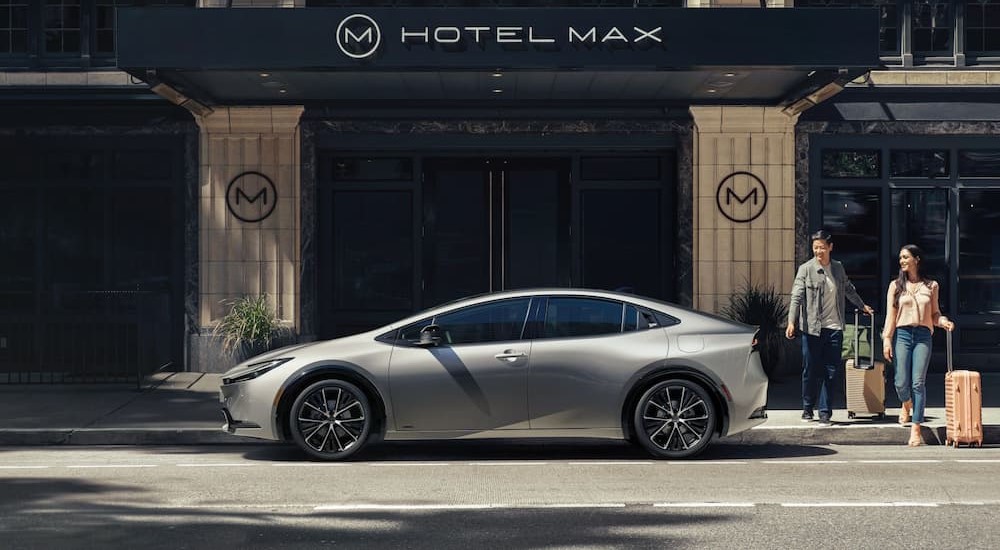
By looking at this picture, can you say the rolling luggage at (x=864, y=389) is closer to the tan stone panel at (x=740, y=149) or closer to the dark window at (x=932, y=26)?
the tan stone panel at (x=740, y=149)

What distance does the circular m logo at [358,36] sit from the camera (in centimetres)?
1437

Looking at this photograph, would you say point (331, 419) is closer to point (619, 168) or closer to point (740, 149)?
point (619, 168)

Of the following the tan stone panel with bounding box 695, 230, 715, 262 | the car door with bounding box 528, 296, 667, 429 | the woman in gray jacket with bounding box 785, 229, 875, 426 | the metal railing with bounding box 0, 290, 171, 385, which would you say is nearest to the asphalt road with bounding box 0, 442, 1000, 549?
the car door with bounding box 528, 296, 667, 429

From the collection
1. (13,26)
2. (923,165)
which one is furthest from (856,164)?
→ (13,26)

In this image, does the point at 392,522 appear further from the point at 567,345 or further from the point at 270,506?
the point at 567,345

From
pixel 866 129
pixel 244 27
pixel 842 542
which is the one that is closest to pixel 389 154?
pixel 244 27

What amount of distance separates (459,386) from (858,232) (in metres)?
8.66

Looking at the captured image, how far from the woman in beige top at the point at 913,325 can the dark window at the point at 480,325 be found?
3.54m

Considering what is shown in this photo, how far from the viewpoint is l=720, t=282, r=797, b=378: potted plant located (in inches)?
638

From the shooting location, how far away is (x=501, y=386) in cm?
1070

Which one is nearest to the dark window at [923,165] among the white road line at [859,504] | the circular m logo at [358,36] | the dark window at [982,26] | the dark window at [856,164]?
the dark window at [856,164]

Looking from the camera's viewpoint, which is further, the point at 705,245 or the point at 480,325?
the point at 705,245

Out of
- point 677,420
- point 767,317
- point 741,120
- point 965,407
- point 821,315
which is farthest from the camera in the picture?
point 741,120

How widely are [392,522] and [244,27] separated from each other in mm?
7840
